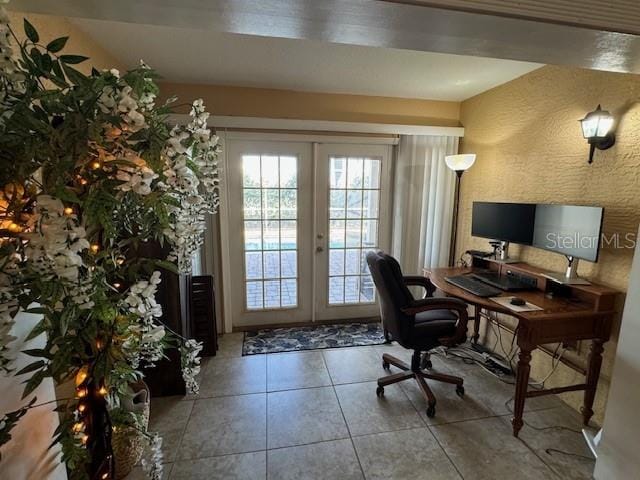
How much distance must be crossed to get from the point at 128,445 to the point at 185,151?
1.60m

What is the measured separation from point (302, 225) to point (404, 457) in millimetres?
2076

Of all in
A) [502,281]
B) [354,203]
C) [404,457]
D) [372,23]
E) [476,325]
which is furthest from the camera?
[354,203]

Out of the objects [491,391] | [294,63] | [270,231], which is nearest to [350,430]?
[491,391]

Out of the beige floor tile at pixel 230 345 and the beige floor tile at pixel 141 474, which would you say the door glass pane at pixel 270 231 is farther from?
the beige floor tile at pixel 141 474

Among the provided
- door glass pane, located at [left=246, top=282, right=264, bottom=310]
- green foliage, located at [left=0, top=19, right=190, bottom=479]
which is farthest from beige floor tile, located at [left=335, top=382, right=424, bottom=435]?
green foliage, located at [left=0, top=19, right=190, bottom=479]

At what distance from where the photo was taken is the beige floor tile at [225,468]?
1577 mm

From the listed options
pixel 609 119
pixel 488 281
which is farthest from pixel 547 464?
pixel 609 119

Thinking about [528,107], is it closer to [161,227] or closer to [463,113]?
[463,113]

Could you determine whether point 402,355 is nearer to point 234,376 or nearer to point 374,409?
point 374,409

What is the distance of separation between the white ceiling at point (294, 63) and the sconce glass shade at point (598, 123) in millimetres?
653

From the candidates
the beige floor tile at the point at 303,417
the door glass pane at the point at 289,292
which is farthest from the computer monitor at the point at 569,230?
the door glass pane at the point at 289,292

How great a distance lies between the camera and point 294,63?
7.39 ft

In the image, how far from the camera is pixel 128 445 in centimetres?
157

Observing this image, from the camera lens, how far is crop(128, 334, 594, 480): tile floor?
1.63 meters
